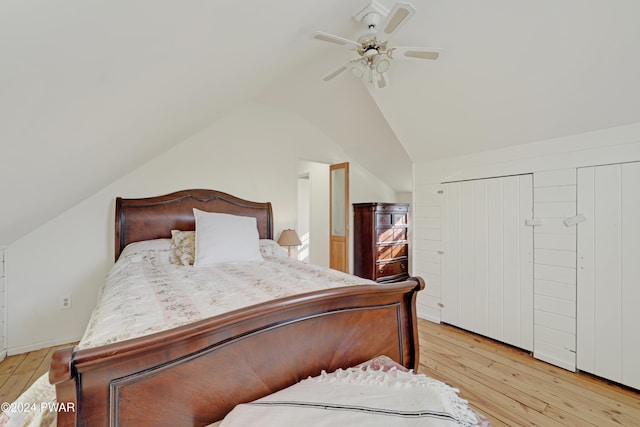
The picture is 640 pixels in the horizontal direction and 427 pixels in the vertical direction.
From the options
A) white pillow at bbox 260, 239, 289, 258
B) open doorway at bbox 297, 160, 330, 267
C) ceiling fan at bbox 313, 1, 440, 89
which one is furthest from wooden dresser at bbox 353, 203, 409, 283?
ceiling fan at bbox 313, 1, 440, 89

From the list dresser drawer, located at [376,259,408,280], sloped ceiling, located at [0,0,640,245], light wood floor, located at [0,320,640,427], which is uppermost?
sloped ceiling, located at [0,0,640,245]

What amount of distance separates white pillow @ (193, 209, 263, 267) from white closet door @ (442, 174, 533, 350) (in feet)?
6.68

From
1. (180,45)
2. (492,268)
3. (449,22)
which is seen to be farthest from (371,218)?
(180,45)

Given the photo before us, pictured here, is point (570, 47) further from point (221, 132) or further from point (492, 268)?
point (221, 132)

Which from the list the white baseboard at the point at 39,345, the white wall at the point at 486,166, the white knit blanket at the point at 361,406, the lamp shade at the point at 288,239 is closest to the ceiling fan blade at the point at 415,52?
the white wall at the point at 486,166

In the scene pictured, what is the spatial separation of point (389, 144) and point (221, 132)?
7.24 ft

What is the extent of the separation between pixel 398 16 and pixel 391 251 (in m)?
3.39

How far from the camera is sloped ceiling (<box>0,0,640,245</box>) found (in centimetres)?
74

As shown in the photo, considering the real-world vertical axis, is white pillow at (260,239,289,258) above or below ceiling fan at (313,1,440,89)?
below

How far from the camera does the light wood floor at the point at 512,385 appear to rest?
160 cm

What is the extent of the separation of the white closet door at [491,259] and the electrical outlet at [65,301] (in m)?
3.71

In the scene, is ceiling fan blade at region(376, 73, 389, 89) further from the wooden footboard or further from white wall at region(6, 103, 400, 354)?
white wall at region(6, 103, 400, 354)

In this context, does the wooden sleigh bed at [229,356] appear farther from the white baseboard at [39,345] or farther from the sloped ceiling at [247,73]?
the white baseboard at [39,345]

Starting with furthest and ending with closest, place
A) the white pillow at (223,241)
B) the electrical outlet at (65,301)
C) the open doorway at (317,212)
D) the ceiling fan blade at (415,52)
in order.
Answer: the open doorway at (317,212), the electrical outlet at (65,301), the white pillow at (223,241), the ceiling fan blade at (415,52)
